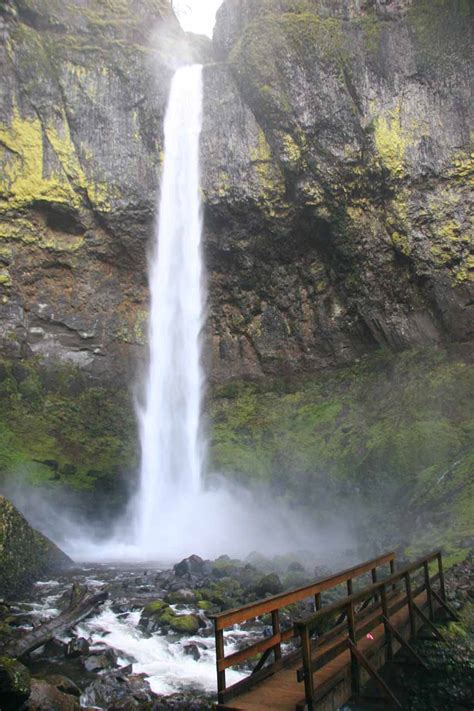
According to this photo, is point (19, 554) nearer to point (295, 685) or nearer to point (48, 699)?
point (48, 699)

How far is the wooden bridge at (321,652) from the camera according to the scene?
5.01 metres

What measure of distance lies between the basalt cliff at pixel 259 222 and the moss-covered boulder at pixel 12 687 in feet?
54.1

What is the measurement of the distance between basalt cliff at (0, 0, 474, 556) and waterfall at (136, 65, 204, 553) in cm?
62

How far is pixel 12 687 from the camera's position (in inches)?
220

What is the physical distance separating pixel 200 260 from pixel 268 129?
6.89 metres

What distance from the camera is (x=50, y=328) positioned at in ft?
84.1

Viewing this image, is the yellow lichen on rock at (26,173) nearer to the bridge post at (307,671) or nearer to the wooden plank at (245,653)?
the wooden plank at (245,653)

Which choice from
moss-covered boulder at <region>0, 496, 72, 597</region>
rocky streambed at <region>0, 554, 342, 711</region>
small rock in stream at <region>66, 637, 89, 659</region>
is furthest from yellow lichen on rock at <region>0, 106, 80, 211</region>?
small rock in stream at <region>66, 637, 89, 659</region>

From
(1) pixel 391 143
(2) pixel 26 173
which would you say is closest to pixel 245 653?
(1) pixel 391 143

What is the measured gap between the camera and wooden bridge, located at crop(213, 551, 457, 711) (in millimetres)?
5008

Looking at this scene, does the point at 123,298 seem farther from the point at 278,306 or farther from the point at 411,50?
the point at 411,50

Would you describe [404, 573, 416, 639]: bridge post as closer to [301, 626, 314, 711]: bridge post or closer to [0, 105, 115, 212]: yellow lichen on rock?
[301, 626, 314, 711]: bridge post

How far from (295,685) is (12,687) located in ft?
9.23

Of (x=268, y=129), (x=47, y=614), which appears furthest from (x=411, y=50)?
(x=47, y=614)
